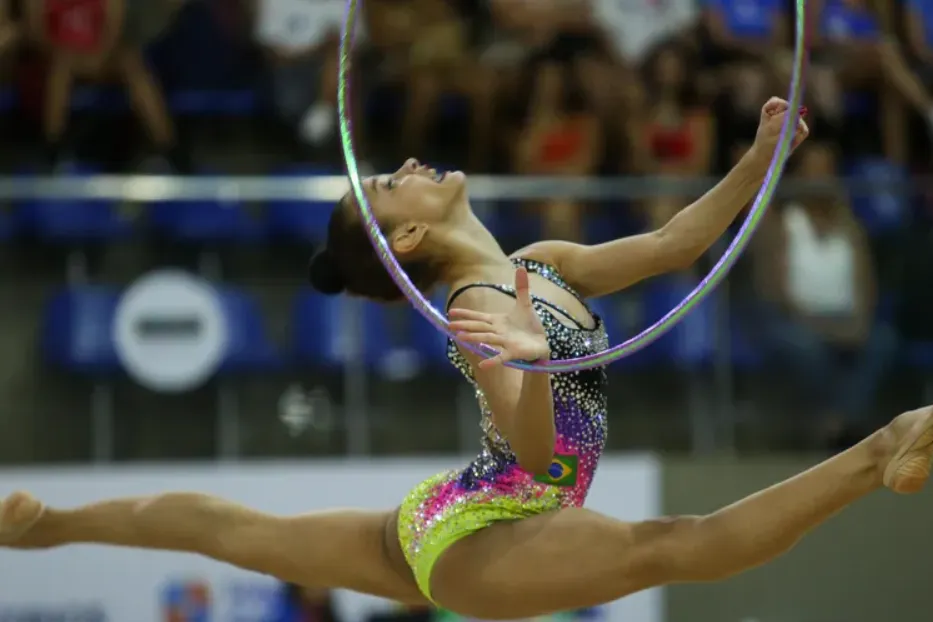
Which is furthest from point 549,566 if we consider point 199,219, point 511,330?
point 199,219

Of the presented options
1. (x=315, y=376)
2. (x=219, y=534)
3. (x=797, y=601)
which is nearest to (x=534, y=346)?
(x=219, y=534)

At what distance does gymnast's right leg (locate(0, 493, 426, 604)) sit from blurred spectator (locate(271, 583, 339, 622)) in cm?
182

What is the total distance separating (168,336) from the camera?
5215mm

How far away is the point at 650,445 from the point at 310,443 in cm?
131

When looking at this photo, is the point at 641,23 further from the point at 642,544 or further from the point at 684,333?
the point at 642,544

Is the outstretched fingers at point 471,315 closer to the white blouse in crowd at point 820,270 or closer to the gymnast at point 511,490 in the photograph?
the gymnast at point 511,490

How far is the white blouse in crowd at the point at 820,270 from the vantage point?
5.35 metres

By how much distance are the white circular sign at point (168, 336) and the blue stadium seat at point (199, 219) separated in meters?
0.22

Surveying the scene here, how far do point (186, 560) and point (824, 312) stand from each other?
253cm

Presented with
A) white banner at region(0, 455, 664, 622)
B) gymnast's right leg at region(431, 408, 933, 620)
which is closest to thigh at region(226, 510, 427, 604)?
gymnast's right leg at region(431, 408, 933, 620)

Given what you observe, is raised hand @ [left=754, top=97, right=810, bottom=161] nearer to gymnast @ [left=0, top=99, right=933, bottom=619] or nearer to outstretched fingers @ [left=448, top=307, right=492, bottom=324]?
gymnast @ [left=0, top=99, right=933, bottom=619]

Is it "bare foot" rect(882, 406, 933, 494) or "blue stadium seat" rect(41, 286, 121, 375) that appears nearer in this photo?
"bare foot" rect(882, 406, 933, 494)

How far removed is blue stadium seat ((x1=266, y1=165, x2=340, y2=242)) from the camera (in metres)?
5.44

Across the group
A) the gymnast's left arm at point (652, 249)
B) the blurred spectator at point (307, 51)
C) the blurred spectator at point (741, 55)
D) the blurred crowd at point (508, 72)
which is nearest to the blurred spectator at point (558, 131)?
the blurred crowd at point (508, 72)
